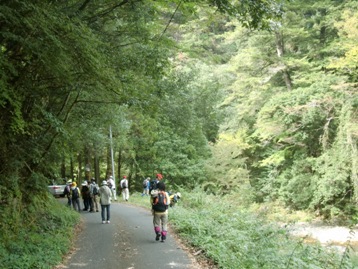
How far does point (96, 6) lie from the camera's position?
10430 mm

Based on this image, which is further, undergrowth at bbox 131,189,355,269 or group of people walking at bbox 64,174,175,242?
group of people walking at bbox 64,174,175,242

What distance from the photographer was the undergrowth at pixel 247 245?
24.4 feet

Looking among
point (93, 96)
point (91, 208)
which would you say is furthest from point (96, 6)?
point (91, 208)

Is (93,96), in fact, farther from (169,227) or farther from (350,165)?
(350,165)

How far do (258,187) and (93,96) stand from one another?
18.8 meters

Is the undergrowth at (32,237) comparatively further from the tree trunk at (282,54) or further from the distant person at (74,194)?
the tree trunk at (282,54)

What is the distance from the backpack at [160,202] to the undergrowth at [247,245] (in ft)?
4.06

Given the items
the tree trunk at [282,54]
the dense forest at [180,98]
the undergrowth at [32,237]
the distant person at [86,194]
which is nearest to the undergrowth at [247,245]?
the undergrowth at [32,237]

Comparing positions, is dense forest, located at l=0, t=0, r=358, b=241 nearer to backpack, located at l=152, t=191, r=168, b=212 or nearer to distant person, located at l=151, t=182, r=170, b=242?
distant person, located at l=151, t=182, r=170, b=242

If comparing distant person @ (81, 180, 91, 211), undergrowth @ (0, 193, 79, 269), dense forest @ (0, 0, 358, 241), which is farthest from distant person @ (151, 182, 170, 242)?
distant person @ (81, 180, 91, 211)

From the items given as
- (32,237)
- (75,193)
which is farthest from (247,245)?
(75,193)

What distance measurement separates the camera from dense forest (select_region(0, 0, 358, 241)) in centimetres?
741

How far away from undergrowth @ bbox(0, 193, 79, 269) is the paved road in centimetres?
46

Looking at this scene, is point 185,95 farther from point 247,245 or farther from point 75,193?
point 247,245
